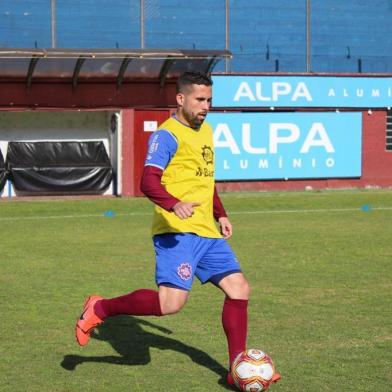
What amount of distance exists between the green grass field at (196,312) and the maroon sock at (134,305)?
443 mm

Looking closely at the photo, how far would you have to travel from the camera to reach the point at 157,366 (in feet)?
22.7

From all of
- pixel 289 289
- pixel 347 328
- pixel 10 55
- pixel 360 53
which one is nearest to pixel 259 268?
pixel 289 289

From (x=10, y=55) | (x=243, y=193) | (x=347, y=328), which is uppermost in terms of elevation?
(x=10, y=55)

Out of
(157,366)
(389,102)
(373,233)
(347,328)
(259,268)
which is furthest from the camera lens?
(389,102)

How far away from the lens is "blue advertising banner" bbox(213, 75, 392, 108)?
93.7 feet

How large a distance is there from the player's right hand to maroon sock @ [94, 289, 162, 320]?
76cm

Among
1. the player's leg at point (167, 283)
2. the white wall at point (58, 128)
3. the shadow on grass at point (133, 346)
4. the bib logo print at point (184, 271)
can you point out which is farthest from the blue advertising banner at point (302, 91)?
the bib logo print at point (184, 271)

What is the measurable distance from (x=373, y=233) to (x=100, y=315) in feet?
34.3

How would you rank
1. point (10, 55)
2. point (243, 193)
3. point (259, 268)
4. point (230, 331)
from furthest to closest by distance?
point (243, 193) → point (10, 55) → point (259, 268) → point (230, 331)

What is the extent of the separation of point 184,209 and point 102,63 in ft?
70.3

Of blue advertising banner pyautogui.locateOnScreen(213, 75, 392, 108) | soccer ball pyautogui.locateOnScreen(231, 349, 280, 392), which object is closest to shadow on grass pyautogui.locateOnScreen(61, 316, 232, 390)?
soccer ball pyautogui.locateOnScreen(231, 349, 280, 392)

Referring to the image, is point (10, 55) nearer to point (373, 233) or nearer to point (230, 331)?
point (373, 233)

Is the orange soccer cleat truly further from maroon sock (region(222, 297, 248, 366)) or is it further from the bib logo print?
maroon sock (region(222, 297, 248, 366))

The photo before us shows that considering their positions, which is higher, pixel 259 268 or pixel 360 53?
pixel 360 53
